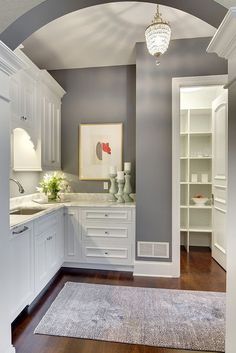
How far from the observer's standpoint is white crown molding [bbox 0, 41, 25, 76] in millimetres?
1453

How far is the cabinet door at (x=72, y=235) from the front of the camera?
3.34 meters

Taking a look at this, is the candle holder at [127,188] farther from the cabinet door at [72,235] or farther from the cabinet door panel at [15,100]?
the cabinet door panel at [15,100]

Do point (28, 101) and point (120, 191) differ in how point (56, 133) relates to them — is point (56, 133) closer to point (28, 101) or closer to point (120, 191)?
point (28, 101)

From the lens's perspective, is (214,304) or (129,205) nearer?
(214,304)

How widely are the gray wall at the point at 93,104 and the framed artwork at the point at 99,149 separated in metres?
0.09

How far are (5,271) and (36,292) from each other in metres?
1.02

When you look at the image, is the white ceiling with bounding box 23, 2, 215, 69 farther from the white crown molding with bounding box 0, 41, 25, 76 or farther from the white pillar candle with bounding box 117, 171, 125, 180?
the white pillar candle with bounding box 117, 171, 125, 180

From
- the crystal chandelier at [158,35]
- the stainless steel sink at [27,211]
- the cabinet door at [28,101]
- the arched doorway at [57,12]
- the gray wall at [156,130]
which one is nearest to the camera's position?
the arched doorway at [57,12]

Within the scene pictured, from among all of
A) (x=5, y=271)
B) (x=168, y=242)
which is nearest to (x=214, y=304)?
(x=168, y=242)

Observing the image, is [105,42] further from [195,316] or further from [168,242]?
[195,316]

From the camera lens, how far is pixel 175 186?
3098 millimetres

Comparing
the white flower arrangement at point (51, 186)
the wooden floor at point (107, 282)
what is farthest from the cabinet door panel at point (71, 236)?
the white flower arrangement at point (51, 186)

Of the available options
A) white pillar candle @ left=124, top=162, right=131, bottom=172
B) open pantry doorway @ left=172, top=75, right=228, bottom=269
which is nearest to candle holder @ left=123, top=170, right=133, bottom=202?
white pillar candle @ left=124, top=162, right=131, bottom=172

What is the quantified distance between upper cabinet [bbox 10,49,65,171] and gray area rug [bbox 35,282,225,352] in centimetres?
167
